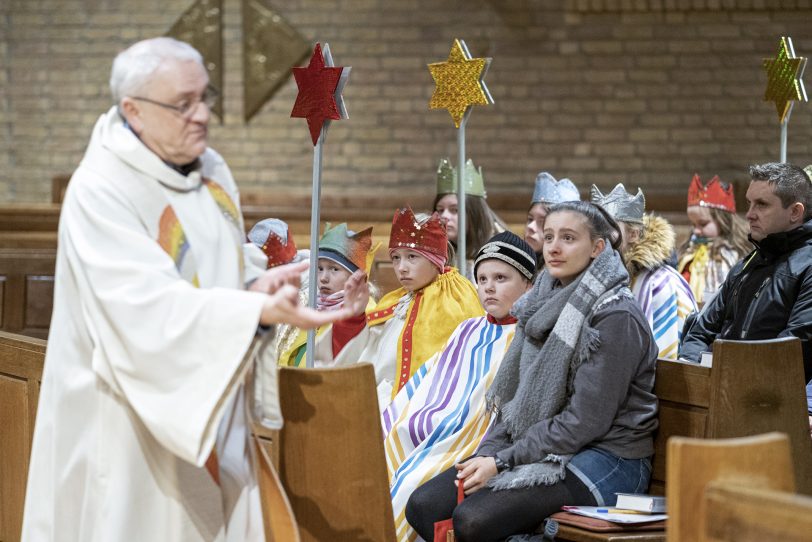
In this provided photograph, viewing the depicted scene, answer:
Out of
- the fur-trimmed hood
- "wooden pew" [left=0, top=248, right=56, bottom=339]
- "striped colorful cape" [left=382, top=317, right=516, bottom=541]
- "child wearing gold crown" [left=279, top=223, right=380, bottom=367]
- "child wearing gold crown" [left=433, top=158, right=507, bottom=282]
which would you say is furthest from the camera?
"wooden pew" [left=0, top=248, right=56, bottom=339]

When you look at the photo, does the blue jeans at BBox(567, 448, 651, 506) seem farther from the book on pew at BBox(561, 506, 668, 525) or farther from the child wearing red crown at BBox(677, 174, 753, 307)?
the child wearing red crown at BBox(677, 174, 753, 307)

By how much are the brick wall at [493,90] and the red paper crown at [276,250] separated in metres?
4.32

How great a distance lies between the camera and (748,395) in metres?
2.98

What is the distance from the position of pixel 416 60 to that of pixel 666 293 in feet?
17.3

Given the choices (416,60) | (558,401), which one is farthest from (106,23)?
(558,401)

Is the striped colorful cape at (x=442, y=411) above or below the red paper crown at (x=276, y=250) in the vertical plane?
below

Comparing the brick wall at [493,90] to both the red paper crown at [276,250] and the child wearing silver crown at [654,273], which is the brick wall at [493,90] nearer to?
the red paper crown at [276,250]

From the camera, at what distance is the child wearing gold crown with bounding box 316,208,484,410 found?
13.6 feet

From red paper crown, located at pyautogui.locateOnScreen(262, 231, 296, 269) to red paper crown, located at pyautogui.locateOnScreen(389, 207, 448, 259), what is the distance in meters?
0.70

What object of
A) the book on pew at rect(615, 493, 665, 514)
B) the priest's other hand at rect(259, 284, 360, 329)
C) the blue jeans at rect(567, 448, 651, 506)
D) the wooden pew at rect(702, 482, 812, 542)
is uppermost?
the priest's other hand at rect(259, 284, 360, 329)

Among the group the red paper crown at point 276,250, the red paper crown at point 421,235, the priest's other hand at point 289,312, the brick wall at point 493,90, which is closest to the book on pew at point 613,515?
the priest's other hand at point 289,312

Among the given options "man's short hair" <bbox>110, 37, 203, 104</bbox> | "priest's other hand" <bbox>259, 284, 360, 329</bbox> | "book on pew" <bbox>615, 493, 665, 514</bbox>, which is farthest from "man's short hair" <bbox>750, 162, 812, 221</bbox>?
"man's short hair" <bbox>110, 37, 203, 104</bbox>

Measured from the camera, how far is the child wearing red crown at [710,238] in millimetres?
5746

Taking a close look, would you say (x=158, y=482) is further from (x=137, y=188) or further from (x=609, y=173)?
(x=609, y=173)
